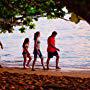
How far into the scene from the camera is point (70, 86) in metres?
10.2

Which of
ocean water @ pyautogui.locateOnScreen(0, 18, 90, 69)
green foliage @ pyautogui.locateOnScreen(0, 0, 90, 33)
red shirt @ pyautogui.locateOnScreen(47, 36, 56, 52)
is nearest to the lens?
red shirt @ pyautogui.locateOnScreen(47, 36, 56, 52)

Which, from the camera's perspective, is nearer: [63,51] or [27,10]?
[27,10]

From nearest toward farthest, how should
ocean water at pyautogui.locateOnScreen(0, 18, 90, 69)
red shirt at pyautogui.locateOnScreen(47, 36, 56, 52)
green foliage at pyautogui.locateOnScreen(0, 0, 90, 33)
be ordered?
red shirt at pyautogui.locateOnScreen(47, 36, 56, 52), green foliage at pyautogui.locateOnScreen(0, 0, 90, 33), ocean water at pyautogui.locateOnScreen(0, 18, 90, 69)

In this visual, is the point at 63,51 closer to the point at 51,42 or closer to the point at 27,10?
the point at 27,10

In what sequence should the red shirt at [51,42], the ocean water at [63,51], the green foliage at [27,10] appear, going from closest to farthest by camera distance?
the red shirt at [51,42] < the green foliage at [27,10] < the ocean water at [63,51]

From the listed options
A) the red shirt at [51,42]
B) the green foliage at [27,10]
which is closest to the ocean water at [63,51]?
the green foliage at [27,10]

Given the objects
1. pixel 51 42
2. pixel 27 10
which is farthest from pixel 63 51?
pixel 51 42

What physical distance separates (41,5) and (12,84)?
6.54 metres

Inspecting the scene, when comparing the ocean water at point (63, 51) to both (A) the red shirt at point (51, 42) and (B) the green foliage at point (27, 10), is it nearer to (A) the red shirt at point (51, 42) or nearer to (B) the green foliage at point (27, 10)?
(B) the green foliage at point (27, 10)

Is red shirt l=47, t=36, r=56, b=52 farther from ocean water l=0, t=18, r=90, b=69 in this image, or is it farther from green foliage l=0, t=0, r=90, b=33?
ocean water l=0, t=18, r=90, b=69

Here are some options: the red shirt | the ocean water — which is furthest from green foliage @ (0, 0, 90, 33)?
the ocean water

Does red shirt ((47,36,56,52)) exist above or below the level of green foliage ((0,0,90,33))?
below

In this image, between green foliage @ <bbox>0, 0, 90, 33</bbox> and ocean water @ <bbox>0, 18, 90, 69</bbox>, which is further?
ocean water @ <bbox>0, 18, 90, 69</bbox>

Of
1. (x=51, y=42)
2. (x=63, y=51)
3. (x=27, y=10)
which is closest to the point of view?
(x=51, y=42)
